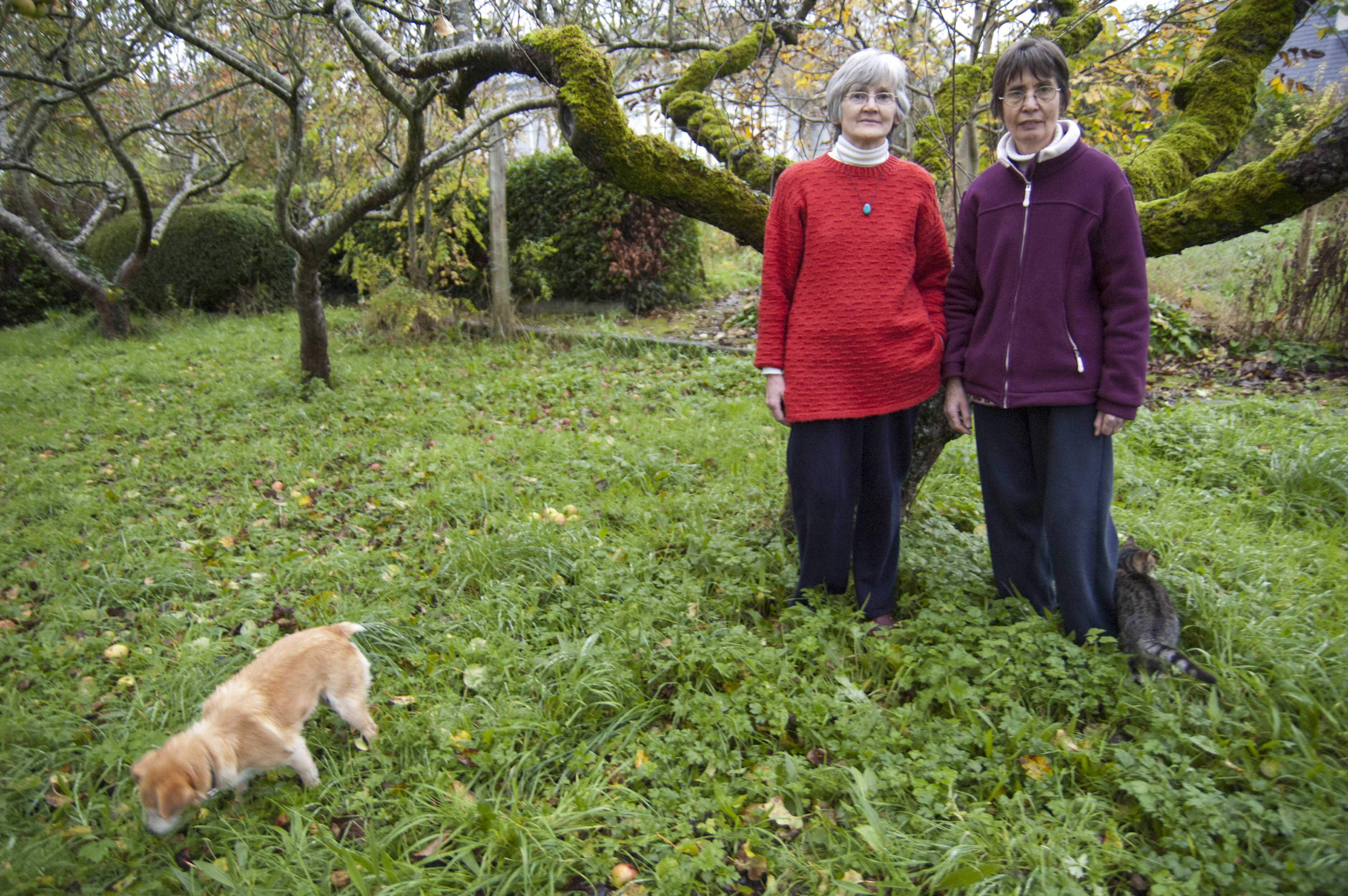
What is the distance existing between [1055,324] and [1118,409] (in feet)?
1.12

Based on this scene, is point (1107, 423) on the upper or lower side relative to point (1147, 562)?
upper

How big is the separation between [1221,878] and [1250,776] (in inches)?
16.3

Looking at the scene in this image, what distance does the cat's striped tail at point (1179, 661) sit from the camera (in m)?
2.41

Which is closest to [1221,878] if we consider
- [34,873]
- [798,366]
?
[798,366]

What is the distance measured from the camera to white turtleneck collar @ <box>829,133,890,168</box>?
2.58 m

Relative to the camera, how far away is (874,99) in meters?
2.51

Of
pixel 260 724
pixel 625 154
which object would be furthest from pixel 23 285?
pixel 260 724

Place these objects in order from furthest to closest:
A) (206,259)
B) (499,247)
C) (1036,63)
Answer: (206,259)
(499,247)
(1036,63)

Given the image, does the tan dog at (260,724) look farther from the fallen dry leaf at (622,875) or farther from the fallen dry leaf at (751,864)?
the fallen dry leaf at (751,864)

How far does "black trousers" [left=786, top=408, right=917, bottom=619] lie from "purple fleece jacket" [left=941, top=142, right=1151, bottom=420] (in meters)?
0.44

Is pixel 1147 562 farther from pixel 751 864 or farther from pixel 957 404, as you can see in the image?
pixel 751 864

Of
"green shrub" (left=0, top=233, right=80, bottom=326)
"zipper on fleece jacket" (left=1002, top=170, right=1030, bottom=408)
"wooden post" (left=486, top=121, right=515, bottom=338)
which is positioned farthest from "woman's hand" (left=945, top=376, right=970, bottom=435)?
"green shrub" (left=0, top=233, right=80, bottom=326)

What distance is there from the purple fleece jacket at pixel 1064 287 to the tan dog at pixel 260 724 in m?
2.54

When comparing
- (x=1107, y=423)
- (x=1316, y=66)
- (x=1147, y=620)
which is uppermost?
(x=1316, y=66)
